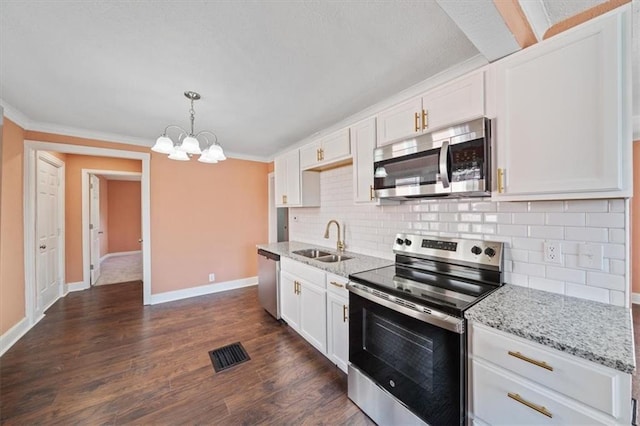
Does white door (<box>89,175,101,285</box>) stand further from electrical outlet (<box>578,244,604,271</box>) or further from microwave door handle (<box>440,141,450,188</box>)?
electrical outlet (<box>578,244,604,271</box>)

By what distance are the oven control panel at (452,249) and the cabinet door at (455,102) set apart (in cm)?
85

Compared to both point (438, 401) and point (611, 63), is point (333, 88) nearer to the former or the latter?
point (611, 63)

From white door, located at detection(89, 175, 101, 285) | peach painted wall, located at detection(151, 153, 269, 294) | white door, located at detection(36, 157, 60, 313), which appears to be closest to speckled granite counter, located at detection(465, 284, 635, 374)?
peach painted wall, located at detection(151, 153, 269, 294)

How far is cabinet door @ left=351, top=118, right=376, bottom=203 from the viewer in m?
2.23

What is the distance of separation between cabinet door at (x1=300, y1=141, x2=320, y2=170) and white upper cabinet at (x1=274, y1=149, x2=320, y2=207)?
112 millimetres

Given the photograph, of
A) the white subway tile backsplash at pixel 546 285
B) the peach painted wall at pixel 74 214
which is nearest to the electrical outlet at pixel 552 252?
the white subway tile backsplash at pixel 546 285

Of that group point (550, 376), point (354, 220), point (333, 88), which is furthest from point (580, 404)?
point (333, 88)

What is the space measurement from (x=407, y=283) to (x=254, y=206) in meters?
3.70

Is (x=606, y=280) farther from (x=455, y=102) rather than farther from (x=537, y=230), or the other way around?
(x=455, y=102)

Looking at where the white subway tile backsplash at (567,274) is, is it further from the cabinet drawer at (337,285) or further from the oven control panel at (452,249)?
the cabinet drawer at (337,285)

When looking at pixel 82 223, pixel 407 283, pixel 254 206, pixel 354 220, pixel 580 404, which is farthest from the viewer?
pixel 254 206

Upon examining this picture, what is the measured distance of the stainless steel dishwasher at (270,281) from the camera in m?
3.04

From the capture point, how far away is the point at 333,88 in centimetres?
221

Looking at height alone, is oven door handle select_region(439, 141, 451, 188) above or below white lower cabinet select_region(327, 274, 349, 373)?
above
